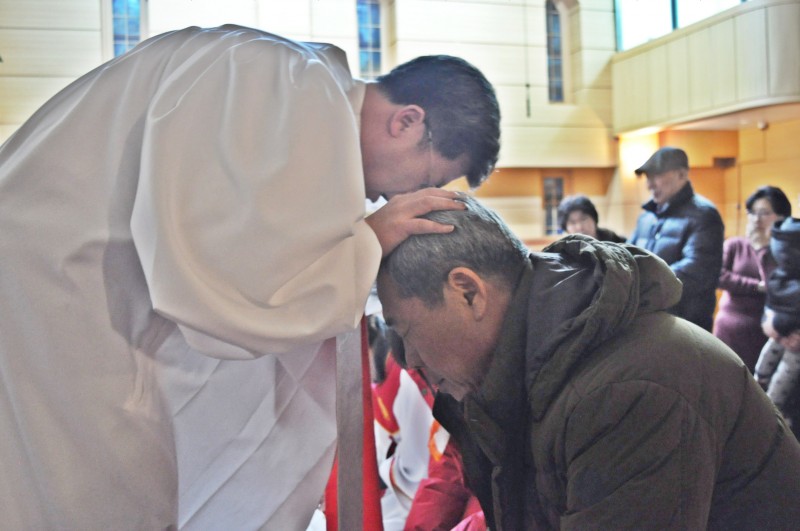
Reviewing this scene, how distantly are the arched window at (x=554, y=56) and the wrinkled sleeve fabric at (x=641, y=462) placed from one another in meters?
9.60

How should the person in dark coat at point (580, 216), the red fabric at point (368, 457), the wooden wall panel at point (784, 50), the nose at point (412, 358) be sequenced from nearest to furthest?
1. the nose at point (412, 358)
2. the red fabric at point (368, 457)
3. the person in dark coat at point (580, 216)
4. the wooden wall panel at point (784, 50)

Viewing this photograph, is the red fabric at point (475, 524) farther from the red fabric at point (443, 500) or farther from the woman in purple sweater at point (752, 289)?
the woman in purple sweater at point (752, 289)

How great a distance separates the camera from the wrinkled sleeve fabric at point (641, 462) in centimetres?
123

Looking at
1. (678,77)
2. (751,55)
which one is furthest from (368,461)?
(678,77)

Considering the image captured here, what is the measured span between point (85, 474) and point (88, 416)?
100mm

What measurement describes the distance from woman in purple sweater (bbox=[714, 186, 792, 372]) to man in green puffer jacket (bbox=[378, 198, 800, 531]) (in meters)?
3.70

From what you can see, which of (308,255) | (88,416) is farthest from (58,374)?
(308,255)

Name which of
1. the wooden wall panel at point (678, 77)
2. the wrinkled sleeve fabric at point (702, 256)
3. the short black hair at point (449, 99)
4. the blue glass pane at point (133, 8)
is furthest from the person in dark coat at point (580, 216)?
the blue glass pane at point (133, 8)

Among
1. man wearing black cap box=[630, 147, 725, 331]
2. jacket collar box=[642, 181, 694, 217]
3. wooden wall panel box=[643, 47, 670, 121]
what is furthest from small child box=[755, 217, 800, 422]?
wooden wall panel box=[643, 47, 670, 121]

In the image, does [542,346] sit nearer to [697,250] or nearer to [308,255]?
[308,255]

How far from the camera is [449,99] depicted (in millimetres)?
1919

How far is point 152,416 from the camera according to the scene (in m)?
1.51

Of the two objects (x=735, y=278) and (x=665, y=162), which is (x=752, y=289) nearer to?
(x=735, y=278)

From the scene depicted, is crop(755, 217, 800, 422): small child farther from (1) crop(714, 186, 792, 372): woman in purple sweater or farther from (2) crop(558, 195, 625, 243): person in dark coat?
(2) crop(558, 195, 625, 243): person in dark coat
